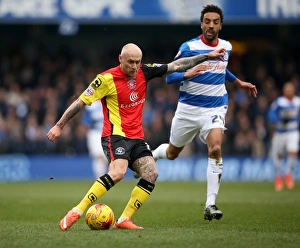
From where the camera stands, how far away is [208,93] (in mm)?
9961

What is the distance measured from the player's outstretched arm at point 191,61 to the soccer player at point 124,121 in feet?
1.45

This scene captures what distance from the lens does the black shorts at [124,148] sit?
27.8 feet

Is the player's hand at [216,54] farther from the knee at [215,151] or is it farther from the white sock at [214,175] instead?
the white sock at [214,175]

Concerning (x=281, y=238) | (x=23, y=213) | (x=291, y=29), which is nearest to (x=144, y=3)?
(x=291, y=29)

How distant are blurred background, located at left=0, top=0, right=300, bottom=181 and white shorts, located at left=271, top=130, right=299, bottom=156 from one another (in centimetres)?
415

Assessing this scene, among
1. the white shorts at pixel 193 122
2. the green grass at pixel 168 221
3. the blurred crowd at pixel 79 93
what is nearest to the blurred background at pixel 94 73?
the blurred crowd at pixel 79 93

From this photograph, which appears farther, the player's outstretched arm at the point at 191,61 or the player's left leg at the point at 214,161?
the player's left leg at the point at 214,161

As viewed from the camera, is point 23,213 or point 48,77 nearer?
point 23,213

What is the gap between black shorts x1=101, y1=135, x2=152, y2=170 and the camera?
8.47 metres

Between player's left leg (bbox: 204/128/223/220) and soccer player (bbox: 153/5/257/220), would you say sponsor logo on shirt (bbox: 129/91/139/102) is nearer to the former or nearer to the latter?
soccer player (bbox: 153/5/257/220)

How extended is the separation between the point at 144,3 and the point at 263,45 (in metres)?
7.96

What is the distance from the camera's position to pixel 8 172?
2134cm

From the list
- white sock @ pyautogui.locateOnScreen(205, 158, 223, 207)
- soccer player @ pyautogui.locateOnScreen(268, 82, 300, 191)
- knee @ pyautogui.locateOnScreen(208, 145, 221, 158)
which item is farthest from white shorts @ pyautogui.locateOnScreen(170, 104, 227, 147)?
soccer player @ pyautogui.locateOnScreen(268, 82, 300, 191)

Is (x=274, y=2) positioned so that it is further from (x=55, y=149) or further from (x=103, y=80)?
(x=103, y=80)
